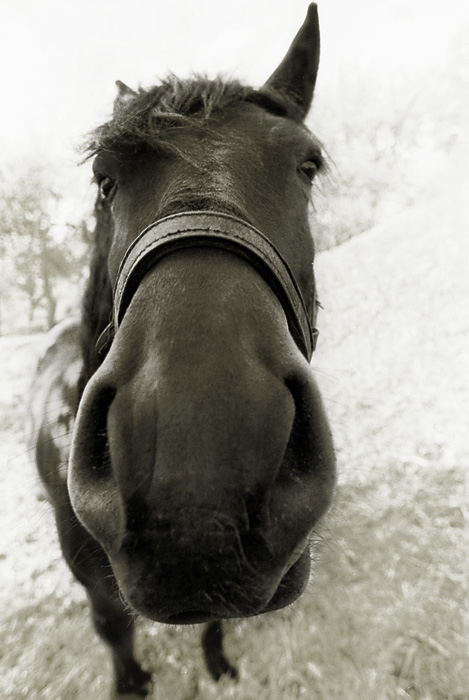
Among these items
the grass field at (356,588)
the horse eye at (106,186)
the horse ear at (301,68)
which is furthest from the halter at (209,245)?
the horse ear at (301,68)

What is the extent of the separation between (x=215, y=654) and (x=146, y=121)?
172 inches

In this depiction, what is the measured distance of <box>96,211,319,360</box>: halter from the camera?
1579 millimetres

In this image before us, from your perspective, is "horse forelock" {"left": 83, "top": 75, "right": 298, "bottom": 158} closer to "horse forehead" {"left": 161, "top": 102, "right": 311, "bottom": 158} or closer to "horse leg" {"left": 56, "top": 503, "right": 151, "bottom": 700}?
"horse forehead" {"left": 161, "top": 102, "right": 311, "bottom": 158}

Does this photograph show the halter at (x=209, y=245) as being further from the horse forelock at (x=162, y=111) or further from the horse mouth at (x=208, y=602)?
the horse mouth at (x=208, y=602)

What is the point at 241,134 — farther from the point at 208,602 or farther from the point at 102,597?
the point at 102,597

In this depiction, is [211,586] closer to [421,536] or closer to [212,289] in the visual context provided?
[212,289]

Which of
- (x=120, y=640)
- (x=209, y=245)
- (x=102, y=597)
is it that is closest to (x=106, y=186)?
(x=209, y=245)

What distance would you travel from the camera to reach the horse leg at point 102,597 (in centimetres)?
270

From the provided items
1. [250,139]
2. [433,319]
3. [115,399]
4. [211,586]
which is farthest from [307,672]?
[433,319]

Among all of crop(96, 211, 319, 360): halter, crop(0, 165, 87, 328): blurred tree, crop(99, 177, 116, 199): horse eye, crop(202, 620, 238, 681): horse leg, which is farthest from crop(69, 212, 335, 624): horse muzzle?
crop(0, 165, 87, 328): blurred tree

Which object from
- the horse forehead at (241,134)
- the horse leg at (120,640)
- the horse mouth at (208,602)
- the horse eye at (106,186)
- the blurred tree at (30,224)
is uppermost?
the horse forehead at (241,134)

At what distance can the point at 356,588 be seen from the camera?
4504 millimetres

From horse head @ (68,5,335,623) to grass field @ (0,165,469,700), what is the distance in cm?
101

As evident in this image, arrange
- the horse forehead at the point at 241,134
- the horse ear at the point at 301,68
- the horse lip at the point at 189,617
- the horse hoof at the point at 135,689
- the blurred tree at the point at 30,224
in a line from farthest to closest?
the blurred tree at the point at 30,224
the horse hoof at the point at 135,689
the horse ear at the point at 301,68
the horse forehead at the point at 241,134
the horse lip at the point at 189,617
